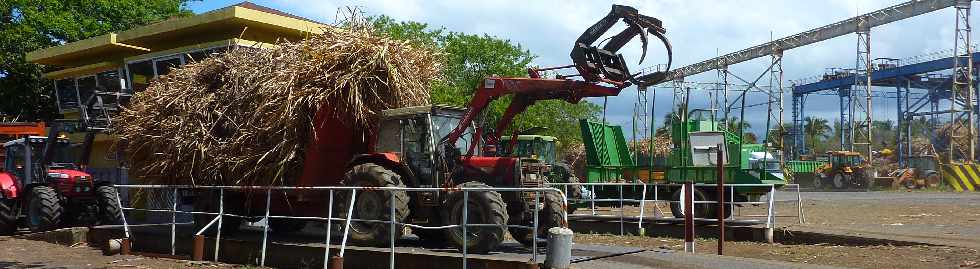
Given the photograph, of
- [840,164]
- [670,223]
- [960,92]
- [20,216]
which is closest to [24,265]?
[20,216]

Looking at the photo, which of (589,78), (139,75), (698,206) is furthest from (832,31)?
(589,78)

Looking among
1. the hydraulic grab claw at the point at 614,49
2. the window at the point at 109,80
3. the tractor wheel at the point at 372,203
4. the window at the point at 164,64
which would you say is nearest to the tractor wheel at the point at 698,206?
the hydraulic grab claw at the point at 614,49

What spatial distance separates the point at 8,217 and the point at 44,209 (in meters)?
1.38

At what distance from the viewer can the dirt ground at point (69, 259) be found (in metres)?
12.7

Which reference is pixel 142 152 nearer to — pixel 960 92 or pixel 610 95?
pixel 610 95

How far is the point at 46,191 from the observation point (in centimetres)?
1748

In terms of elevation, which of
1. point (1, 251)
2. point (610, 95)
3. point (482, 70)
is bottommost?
point (1, 251)

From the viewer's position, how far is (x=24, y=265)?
12.8m

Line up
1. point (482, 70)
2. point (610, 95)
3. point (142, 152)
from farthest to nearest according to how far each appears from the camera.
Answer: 1. point (482, 70)
2. point (142, 152)
3. point (610, 95)

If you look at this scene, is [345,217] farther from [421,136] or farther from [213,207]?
[213,207]

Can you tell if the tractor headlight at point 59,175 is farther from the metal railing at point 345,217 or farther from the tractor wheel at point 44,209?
the metal railing at point 345,217

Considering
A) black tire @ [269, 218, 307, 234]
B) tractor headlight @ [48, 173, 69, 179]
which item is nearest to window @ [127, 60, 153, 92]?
tractor headlight @ [48, 173, 69, 179]

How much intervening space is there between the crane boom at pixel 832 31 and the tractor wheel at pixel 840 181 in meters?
7.44

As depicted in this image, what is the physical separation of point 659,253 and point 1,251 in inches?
451
